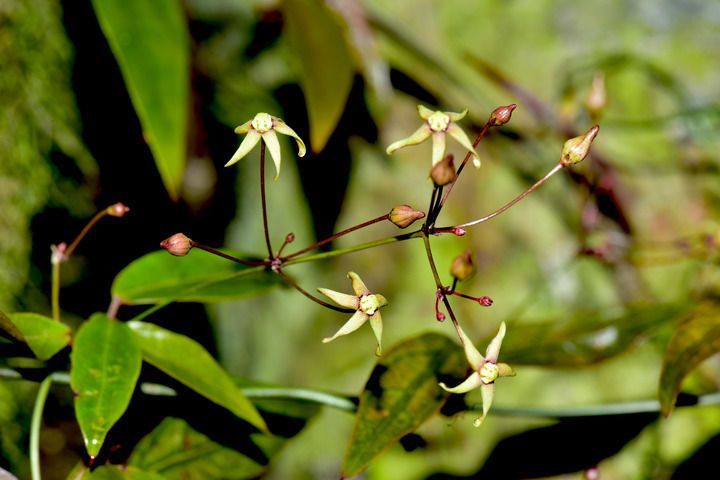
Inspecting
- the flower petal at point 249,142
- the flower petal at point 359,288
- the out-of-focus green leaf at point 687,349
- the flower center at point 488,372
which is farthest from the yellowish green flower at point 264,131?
the out-of-focus green leaf at point 687,349

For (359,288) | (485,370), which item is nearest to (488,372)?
(485,370)

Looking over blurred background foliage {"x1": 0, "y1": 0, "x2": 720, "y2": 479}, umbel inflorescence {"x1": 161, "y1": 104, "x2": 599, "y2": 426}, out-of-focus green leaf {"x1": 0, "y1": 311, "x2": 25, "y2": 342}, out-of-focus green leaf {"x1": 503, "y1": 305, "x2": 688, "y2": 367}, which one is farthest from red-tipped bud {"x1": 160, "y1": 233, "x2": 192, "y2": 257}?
blurred background foliage {"x1": 0, "y1": 0, "x2": 720, "y2": 479}

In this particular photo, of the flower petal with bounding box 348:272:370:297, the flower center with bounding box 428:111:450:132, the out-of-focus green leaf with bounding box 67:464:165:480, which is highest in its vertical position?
the flower center with bounding box 428:111:450:132

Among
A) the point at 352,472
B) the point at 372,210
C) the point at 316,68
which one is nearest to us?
the point at 352,472

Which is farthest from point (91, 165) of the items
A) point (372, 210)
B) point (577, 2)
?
point (577, 2)

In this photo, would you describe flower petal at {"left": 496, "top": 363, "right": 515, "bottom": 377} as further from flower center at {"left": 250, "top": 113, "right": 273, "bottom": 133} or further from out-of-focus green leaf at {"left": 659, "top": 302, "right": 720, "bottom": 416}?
flower center at {"left": 250, "top": 113, "right": 273, "bottom": 133}

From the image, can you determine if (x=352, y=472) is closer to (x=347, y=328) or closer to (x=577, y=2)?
(x=347, y=328)

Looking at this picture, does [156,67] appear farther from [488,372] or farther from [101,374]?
[488,372]
